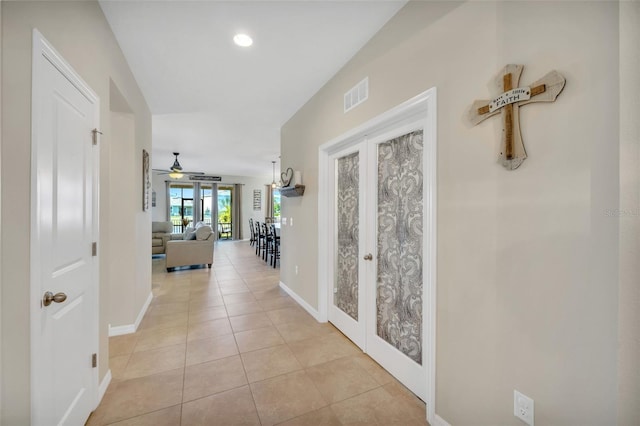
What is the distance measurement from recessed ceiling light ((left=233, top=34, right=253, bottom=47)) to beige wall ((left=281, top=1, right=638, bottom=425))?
1.22m

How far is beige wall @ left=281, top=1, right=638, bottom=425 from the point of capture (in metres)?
0.96

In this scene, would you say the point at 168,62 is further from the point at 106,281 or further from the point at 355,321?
the point at 355,321

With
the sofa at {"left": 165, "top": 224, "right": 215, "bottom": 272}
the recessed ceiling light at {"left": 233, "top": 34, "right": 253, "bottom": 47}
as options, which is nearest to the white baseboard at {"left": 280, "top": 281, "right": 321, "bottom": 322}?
the sofa at {"left": 165, "top": 224, "right": 215, "bottom": 272}

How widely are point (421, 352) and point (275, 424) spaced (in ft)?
3.55

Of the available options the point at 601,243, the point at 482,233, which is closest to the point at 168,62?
the point at 482,233

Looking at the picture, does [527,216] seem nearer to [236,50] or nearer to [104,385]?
[236,50]

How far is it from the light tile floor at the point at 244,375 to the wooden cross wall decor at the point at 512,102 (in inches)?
66.0

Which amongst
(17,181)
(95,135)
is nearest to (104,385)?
(17,181)

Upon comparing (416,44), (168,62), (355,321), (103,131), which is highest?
(168,62)

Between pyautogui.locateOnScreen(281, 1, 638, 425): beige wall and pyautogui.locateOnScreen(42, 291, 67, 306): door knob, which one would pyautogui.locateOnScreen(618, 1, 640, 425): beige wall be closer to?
pyautogui.locateOnScreen(281, 1, 638, 425): beige wall

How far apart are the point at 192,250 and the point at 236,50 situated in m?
Result: 4.46

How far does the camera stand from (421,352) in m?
1.87

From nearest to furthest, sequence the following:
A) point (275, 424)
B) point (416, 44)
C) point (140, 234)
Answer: point (275, 424)
point (416, 44)
point (140, 234)

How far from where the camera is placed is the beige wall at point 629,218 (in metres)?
0.83
